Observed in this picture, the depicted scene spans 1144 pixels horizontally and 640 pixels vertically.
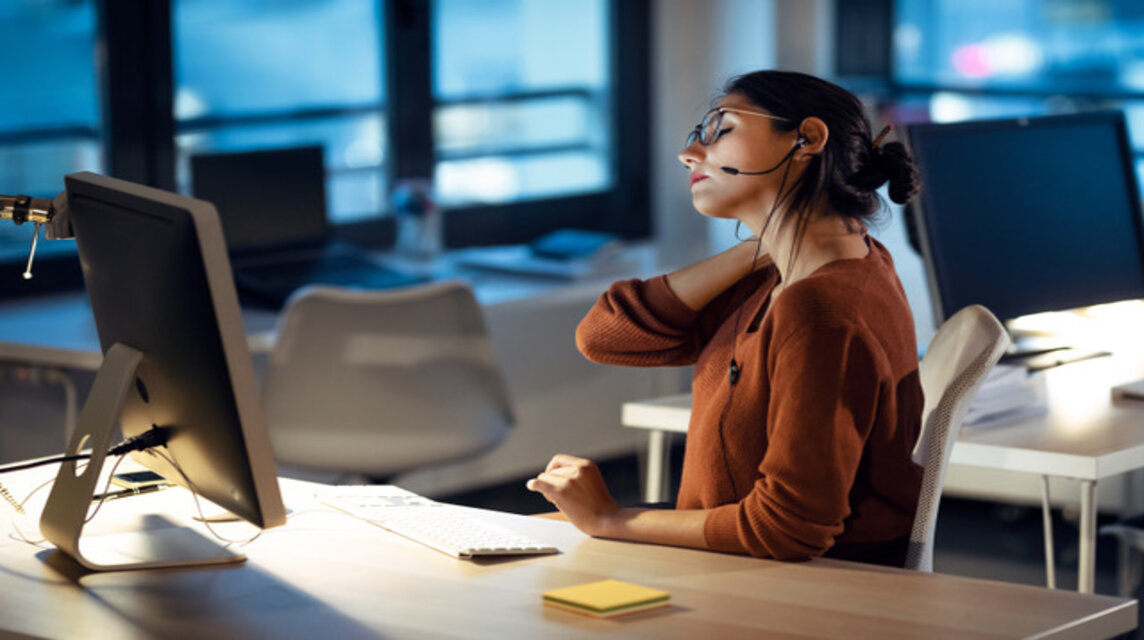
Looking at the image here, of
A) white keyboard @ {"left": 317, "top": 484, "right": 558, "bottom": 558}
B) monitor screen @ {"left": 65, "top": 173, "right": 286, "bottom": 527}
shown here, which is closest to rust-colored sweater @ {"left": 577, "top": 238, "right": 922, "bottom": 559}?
white keyboard @ {"left": 317, "top": 484, "right": 558, "bottom": 558}

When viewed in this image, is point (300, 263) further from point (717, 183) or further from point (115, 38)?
point (717, 183)

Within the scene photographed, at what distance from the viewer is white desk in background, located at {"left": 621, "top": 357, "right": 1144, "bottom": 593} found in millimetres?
2188

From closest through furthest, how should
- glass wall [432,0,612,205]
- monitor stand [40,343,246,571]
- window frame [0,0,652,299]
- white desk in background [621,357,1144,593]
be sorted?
monitor stand [40,343,246,571], white desk in background [621,357,1144,593], window frame [0,0,652,299], glass wall [432,0,612,205]

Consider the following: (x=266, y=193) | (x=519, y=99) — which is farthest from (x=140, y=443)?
(x=519, y=99)

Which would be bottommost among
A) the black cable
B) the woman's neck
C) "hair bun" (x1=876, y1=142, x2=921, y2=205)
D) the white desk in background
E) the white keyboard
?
the white desk in background

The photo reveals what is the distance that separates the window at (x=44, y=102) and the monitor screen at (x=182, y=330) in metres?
2.26

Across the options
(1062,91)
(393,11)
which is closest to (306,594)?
(393,11)

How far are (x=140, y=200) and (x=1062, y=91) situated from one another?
165 inches

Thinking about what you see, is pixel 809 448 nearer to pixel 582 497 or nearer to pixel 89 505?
pixel 582 497

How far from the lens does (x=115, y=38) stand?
12.8 ft

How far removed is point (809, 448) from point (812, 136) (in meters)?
0.40

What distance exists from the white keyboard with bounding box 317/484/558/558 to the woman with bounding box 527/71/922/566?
84 mm

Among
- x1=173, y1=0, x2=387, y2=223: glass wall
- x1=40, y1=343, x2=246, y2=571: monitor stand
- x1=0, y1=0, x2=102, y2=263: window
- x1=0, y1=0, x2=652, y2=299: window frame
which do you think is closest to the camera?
x1=40, y1=343, x2=246, y2=571: monitor stand

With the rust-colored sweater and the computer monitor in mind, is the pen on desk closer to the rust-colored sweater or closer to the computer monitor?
the computer monitor
